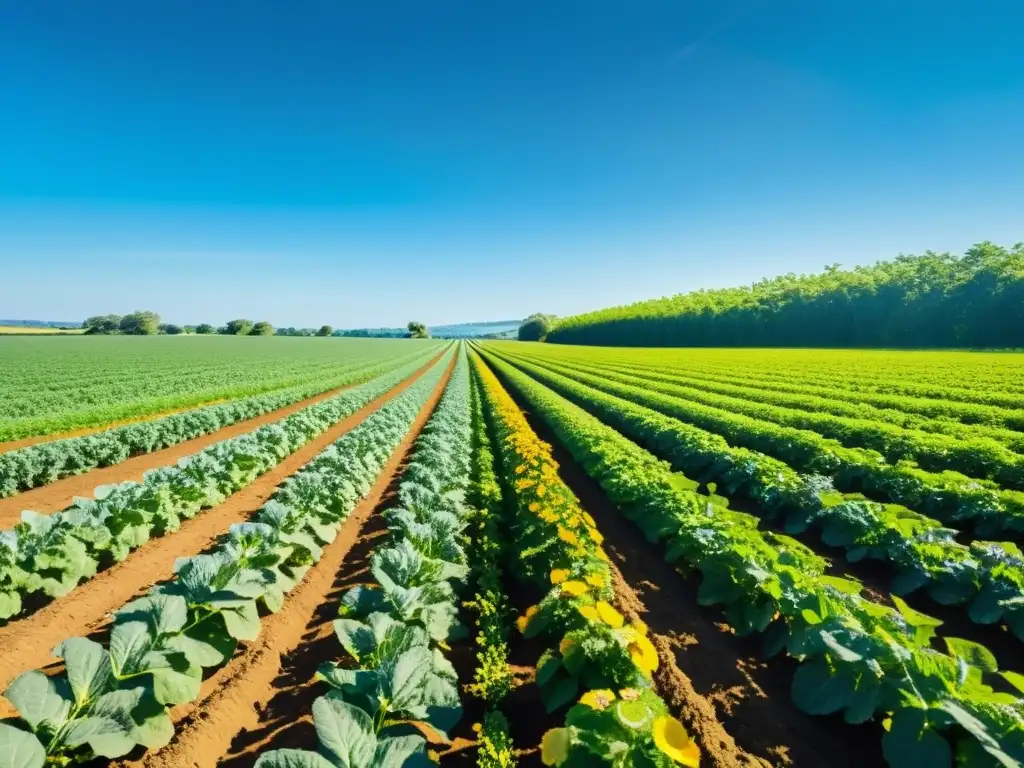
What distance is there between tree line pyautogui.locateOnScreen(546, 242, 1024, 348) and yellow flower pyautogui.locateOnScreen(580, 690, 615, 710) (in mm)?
58248

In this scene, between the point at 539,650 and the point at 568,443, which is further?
the point at 568,443

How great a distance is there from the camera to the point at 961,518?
7266 millimetres

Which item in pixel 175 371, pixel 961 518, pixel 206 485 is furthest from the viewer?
pixel 175 371

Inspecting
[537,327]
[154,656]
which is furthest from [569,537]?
[537,327]

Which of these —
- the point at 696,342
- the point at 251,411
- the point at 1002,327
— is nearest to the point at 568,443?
the point at 251,411

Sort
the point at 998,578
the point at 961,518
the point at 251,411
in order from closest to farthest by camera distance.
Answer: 1. the point at 998,578
2. the point at 961,518
3. the point at 251,411

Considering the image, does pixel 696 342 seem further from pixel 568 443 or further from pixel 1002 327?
pixel 568 443

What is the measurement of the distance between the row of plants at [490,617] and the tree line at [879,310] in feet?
183

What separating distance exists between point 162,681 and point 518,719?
287 cm

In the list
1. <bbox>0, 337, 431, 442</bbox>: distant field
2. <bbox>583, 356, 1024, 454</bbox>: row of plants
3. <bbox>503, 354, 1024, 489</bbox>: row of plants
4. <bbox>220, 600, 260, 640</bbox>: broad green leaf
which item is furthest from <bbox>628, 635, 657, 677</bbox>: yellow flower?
<bbox>0, 337, 431, 442</bbox>: distant field

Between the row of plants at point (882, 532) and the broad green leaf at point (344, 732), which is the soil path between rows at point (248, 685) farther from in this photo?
the row of plants at point (882, 532)

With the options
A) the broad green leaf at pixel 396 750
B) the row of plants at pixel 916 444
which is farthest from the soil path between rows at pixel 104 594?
the row of plants at pixel 916 444

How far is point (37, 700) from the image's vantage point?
2930 mm

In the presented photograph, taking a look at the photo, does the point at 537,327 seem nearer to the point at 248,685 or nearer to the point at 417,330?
the point at 417,330
